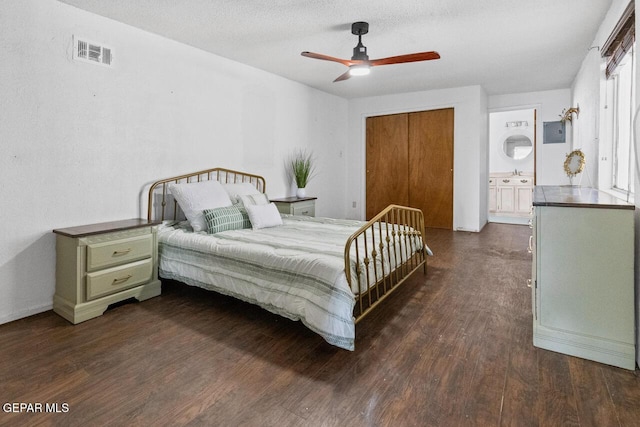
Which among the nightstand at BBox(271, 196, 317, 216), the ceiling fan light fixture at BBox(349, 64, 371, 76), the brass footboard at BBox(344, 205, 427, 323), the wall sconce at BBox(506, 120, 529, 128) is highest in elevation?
the wall sconce at BBox(506, 120, 529, 128)

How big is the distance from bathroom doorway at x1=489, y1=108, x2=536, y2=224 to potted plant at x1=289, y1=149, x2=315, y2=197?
428 cm

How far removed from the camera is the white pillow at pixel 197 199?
3330 millimetres

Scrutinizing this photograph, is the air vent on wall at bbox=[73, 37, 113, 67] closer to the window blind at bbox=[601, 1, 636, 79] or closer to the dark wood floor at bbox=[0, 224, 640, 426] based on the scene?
the dark wood floor at bbox=[0, 224, 640, 426]

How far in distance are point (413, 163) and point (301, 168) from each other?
229 centimetres

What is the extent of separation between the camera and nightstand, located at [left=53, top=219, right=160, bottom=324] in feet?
8.42

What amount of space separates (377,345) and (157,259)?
2033 millimetres

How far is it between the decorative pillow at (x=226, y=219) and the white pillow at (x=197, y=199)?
3.7 inches

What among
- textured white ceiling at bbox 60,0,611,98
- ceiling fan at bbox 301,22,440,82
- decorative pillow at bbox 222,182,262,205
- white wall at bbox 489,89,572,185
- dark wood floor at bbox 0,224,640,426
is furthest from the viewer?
white wall at bbox 489,89,572,185

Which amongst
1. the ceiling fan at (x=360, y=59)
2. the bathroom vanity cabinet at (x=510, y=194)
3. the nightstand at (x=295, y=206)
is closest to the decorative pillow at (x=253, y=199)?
the nightstand at (x=295, y=206)

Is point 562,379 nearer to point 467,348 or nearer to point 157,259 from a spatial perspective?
point 467,348

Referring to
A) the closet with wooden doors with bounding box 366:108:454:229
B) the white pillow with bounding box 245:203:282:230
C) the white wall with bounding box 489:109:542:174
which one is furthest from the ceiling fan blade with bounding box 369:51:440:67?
the white wall with bounding box 489:109:542:174

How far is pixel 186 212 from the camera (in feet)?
11.1

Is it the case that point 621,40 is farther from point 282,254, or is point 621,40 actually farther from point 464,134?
point 464,134

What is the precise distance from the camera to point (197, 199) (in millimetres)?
3406
